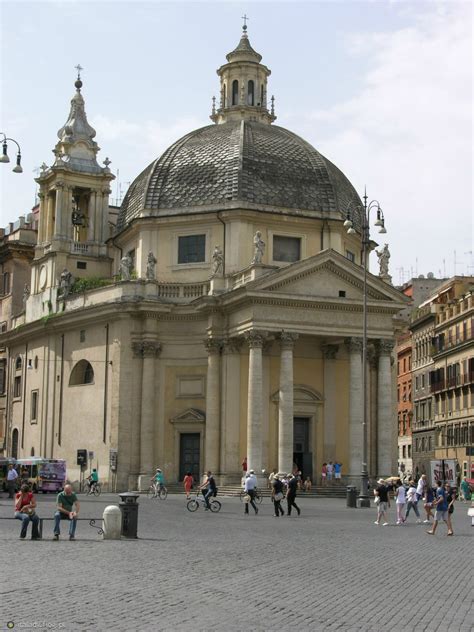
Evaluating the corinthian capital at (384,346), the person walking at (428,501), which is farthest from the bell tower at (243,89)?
the person walking at (428,501)

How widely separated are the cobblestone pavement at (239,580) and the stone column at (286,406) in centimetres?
1851

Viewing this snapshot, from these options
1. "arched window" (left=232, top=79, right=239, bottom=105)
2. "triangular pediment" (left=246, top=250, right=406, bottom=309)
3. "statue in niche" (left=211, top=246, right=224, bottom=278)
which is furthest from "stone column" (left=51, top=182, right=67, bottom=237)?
"triangular pediment" (left=246, top=250, right=406, bottom=309)

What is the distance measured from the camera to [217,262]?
4903 cm

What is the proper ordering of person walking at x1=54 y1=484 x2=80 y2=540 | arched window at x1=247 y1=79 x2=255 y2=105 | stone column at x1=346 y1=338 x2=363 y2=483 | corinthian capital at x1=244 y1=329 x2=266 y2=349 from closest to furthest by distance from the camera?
person walking at x1=54 y1=484 x2=80 y2=540 → corinthian capital at x1=244 y1=329 x2=266 y2=349 → stone column at x1=346 y1=338 x2=363 y2=483 → arched window at x1=247 y1=79 x2=255 y2=105

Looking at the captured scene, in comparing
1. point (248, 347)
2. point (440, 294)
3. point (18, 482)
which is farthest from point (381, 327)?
point (440, 294)

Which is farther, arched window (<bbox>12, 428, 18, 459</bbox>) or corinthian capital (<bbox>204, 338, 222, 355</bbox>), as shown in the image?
arched window (<bbox>12, 428, 18, 459</bbox>)

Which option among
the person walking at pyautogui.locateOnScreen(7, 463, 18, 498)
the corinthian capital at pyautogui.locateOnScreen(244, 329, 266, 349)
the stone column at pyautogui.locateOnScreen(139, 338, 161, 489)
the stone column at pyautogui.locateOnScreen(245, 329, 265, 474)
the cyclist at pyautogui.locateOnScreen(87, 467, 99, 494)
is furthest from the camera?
the stone column at pyautogui.locateOnScreen(139, 338, 161, 489)

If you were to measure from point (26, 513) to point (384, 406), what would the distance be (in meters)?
29.2

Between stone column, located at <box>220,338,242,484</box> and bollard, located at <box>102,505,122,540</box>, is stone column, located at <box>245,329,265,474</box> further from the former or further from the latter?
bollard, located at <box>102,505,122,540</box>

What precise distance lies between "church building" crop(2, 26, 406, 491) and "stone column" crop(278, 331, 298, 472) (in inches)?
2.5

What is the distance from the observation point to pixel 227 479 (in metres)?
47.2

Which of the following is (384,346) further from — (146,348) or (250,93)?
(250,93)

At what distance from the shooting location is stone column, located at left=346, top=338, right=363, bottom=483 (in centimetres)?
4725

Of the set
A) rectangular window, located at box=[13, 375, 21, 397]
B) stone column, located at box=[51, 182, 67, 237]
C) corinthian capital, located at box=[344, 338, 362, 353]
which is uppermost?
stone column, located at box=[51, 182, 67, 237]
